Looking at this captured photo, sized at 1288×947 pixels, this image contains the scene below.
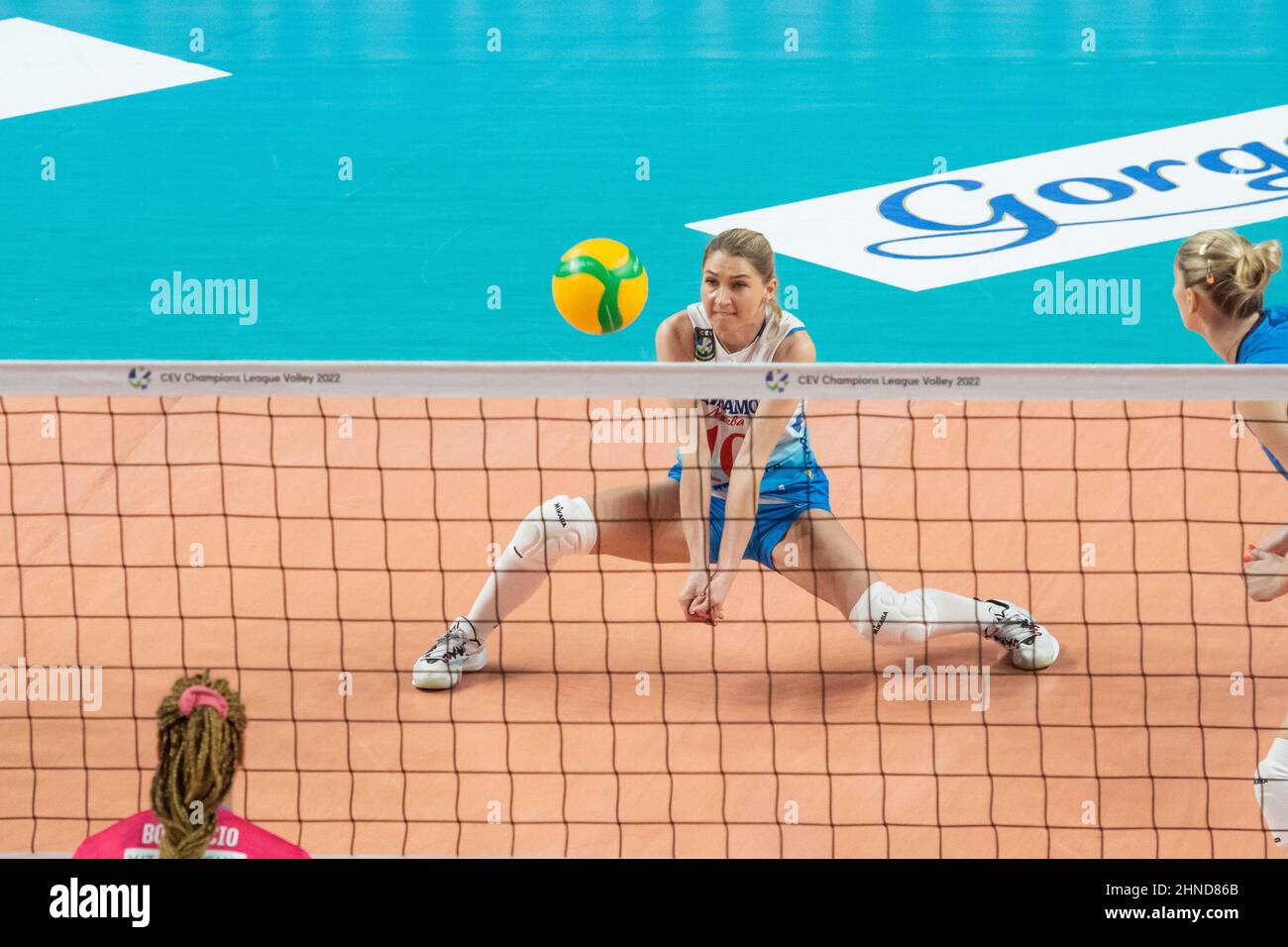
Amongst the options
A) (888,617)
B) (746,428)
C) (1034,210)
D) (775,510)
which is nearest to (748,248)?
(746,428)

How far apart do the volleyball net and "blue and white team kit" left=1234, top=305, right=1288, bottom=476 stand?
109 centimetres

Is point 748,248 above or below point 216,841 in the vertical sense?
above

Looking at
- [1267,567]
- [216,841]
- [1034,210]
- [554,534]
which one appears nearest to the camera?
[216,841]

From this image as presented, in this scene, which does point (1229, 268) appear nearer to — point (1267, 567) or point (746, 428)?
point (1267, 567)

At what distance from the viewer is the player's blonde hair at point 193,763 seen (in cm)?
371

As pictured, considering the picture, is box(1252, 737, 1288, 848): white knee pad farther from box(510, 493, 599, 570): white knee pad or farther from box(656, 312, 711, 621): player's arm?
box(510, 493, 599, 570): white knee pad

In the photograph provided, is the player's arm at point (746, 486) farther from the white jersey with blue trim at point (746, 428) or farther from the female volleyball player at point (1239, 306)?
the female volleyball player at point (1239, 306)

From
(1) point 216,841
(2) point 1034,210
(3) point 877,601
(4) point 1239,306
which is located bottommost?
(1) point 216,841

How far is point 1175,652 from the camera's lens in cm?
613

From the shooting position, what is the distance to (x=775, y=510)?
5805mm

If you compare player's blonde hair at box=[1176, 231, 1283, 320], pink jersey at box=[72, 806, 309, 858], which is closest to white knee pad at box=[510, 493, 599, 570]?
pink jersey at box=[72, 806, 309, 858]

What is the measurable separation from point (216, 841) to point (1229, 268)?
367 cm

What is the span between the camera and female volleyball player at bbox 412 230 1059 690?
5727 mm

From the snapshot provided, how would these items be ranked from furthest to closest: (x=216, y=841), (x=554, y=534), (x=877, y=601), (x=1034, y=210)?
(x=1034, y=210) < (x=554, y=534) < (x=877, y=601) < (x=216, y=841)
